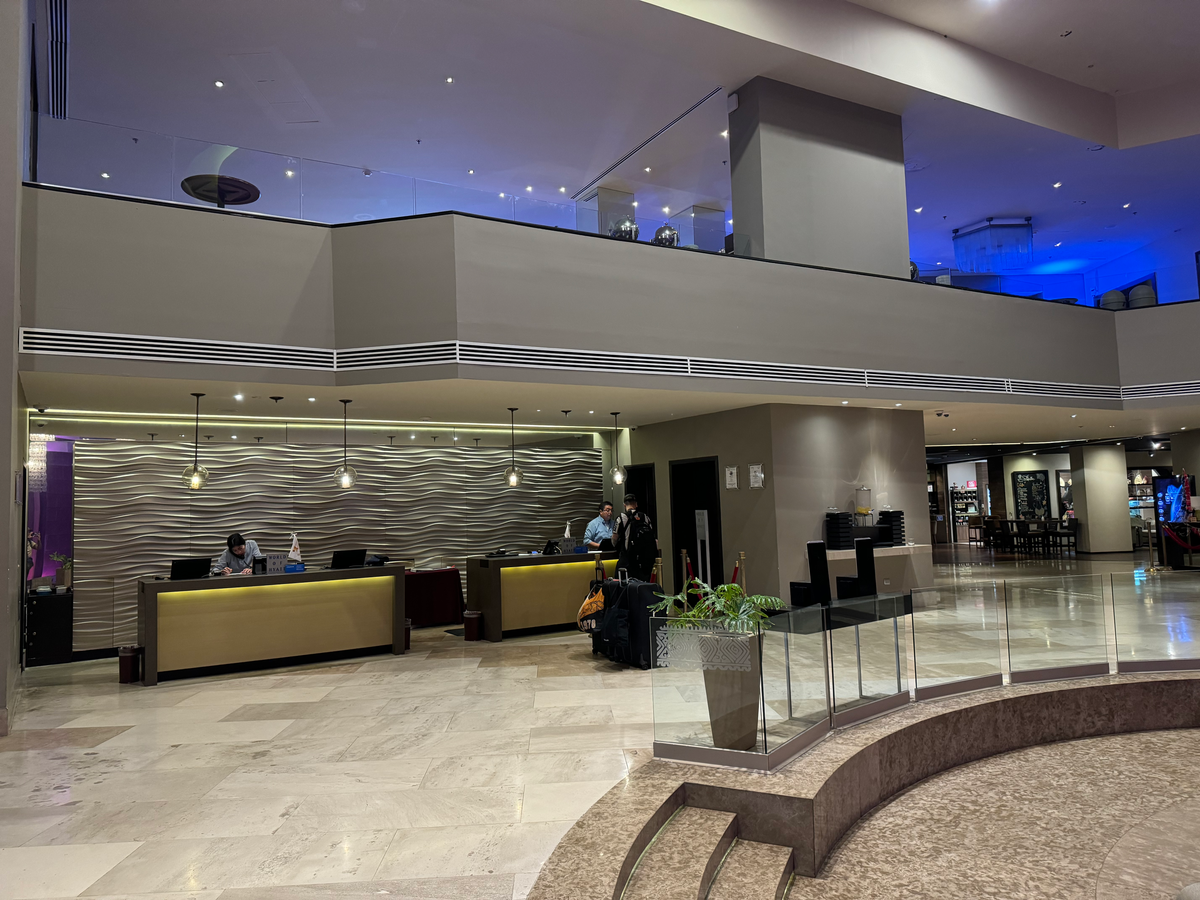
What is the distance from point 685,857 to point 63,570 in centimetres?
929

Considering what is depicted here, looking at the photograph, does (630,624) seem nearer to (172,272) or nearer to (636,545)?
(636,545)

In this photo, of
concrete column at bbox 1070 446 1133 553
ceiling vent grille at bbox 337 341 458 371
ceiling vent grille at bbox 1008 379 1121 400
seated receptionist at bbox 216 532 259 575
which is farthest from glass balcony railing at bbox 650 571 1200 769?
concrete column at bbox 1070 446 1133 553

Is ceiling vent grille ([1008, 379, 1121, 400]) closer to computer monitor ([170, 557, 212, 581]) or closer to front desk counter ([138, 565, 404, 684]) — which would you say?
front desk counter ([138, 565, 404, 684])

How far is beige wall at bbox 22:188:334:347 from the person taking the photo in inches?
276

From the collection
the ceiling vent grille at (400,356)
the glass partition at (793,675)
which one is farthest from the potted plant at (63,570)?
the glass partition at (793,675)

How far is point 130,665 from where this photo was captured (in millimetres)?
8016

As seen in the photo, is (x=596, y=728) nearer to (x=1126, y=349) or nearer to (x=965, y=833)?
(x=965, y=833)

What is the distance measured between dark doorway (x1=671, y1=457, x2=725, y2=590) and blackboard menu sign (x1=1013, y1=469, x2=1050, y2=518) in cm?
1554

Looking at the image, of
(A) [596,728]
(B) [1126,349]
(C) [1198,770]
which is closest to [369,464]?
(A) [596,728]

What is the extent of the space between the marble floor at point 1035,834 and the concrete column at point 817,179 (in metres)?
7.01

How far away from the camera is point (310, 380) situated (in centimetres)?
795

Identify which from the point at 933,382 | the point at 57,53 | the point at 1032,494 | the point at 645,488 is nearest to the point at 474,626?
the point at 645,488

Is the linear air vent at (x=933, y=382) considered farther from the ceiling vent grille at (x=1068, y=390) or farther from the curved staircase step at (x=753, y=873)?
the curved staircase step at (x=753, y=873)

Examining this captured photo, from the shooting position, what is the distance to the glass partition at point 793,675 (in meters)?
4.33
